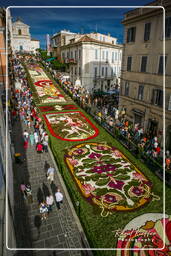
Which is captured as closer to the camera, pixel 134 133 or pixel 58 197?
pixel 58 197

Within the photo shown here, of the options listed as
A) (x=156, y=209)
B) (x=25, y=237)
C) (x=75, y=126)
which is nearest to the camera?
(x=25, y=237)

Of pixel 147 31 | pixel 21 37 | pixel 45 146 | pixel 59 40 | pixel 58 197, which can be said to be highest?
pixel 21 37

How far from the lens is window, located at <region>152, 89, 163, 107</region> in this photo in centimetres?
2020

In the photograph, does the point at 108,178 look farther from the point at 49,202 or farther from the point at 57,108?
the point at 57,108

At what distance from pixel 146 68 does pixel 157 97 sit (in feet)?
12.9

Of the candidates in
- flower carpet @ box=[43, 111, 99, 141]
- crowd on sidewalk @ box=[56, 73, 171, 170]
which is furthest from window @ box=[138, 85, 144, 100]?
flower carpet @ box=[43, 111, 99, 141]

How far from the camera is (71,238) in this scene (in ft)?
30.0

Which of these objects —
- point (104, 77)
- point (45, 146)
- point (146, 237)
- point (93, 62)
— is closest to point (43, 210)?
point (146, 237)

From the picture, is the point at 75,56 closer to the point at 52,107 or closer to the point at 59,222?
the point at 52,107

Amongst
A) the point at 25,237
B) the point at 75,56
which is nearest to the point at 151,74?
the point at 25,237

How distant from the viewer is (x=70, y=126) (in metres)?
23.1

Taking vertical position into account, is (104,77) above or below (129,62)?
above

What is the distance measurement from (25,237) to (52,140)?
11.1 metres

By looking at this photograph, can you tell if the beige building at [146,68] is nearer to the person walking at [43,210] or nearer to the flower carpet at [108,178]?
the flower carpet at [108,178]
